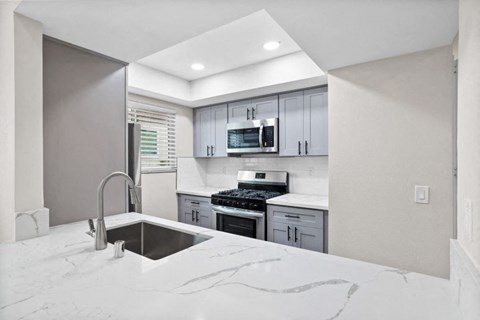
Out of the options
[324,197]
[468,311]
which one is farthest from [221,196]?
[468,311]

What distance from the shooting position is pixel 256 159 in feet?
12.1

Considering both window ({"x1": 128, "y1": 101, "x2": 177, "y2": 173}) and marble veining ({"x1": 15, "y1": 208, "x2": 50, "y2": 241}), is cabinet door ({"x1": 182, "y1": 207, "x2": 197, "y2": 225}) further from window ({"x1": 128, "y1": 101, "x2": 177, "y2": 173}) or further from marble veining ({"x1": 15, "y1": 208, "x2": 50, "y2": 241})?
marble veining ({"x1": 15, "y1": 208, "x2": 50, "y2": 241})

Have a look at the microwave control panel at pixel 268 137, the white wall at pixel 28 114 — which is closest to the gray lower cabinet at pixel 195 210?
the microwave control panel at pixel 268 137

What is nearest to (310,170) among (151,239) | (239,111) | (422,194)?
(239,111)

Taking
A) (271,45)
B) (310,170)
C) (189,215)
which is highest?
(271,45)

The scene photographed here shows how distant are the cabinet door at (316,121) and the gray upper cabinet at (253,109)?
425 mm

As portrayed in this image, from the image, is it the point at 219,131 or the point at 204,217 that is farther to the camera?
the point at 219,131

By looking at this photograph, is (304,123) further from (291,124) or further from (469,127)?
(469,127)

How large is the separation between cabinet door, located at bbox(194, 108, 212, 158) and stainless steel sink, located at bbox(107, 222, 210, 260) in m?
2.14

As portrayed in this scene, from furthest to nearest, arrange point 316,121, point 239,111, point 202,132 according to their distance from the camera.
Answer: point 202,132, point 239,111, point 316,121

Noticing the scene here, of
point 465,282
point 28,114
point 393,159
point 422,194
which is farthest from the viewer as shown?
point 393,159

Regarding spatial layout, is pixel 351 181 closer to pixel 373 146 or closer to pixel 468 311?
pixel 373 146

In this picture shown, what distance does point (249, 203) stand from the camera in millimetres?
2934

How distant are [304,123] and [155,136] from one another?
2.06 metres
